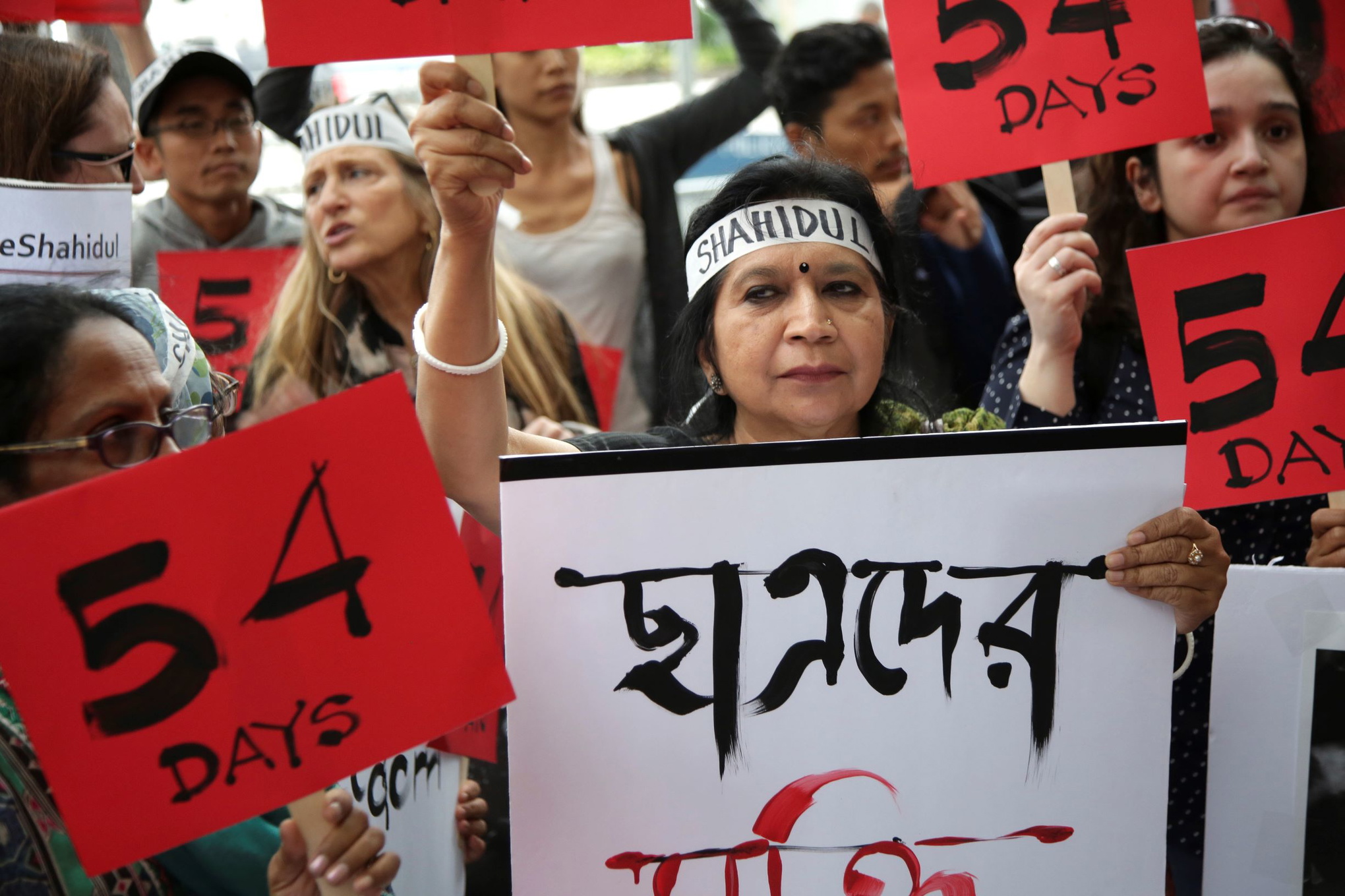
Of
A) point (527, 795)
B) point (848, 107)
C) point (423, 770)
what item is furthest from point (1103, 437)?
point (848, 107)

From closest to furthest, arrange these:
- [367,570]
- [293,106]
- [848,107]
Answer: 1. [367,570]
2. [848,107]
3. [293,106]

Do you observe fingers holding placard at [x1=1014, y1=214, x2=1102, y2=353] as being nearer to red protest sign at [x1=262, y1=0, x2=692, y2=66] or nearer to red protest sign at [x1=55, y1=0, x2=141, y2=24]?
red protest sign at [x1=262, y1=0, x2=692, y2=66]

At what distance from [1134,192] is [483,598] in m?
1.36

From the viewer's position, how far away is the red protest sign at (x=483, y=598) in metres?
1.52

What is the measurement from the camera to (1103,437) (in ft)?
4.21

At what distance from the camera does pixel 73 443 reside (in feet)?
3.51

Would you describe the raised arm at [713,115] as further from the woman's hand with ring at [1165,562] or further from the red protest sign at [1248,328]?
the woman's hand with ring at [1165,562]

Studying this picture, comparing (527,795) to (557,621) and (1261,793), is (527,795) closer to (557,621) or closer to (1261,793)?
(557,621)

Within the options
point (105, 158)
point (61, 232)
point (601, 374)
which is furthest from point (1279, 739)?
point (105, 158)

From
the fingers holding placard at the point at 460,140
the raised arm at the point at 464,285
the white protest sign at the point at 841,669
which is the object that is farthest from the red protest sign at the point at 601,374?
the white protest sign at the point at 841,669

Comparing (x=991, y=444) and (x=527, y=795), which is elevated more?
(x=991, y=444)

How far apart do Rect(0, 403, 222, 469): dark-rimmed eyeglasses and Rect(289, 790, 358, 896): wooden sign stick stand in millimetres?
355

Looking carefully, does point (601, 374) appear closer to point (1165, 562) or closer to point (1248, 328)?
point (1248, 328)

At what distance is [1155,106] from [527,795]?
4.25 ft
